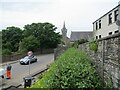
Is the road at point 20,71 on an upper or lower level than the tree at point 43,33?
lower

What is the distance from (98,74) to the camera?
10.3 ft

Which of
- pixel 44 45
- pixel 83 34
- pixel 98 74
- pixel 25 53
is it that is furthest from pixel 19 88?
pixel 83 34

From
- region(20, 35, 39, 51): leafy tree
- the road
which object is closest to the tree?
region(20, 35, 39, 51): leafy tree

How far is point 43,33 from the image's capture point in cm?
3297

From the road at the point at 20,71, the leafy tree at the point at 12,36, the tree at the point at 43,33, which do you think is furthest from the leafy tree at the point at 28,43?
the road at the point at 20,71

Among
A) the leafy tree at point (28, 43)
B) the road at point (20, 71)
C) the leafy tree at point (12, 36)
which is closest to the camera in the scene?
the road at point (20, 71)

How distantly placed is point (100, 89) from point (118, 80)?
64 cm

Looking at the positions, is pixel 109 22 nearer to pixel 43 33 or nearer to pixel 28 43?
pixel 28 43

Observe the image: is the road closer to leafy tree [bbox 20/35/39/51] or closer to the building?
the building

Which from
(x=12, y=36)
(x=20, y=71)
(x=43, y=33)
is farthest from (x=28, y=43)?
(x=20, y=71)

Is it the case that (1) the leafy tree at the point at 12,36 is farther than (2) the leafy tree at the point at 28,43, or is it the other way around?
(1) the leafy tree at the point at 12,36

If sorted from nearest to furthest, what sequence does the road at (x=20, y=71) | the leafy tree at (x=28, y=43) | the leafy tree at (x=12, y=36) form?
1. the road at (x=20, y=71)
2. the leafy tree at (x=28, y=43)
3. the leafy tree at (x=12, y=36)

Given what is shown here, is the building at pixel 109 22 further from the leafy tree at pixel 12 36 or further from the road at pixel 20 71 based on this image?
the leafy tree at pixel 12 36

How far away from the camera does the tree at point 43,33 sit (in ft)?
107
